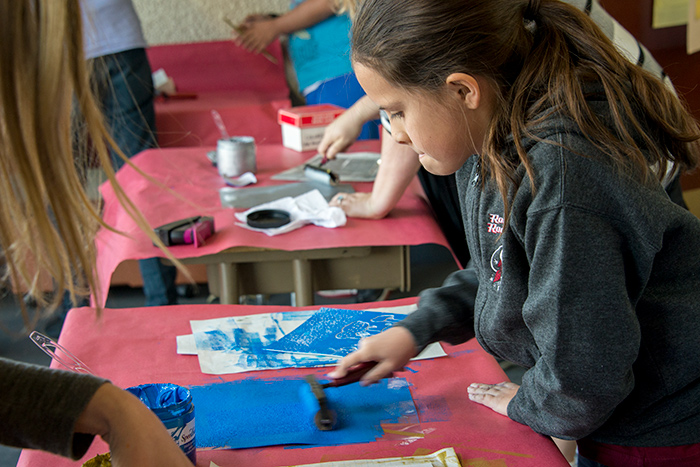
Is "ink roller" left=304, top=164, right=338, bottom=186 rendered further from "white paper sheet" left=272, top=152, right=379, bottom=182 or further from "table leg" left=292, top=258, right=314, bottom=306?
"table leg" left=292, top=258, right=314, bottom=306

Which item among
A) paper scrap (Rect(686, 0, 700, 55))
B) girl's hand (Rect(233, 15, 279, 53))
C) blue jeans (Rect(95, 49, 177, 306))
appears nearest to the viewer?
blue jeans (Rect(95, 49, 177, 306))

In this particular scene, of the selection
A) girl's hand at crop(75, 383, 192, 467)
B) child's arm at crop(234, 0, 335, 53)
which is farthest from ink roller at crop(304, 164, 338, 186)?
girl's hand at crop(75, 383, 192, 467)

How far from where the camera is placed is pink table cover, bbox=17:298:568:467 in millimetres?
735

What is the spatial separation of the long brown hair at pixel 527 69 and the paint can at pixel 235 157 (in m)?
1.08

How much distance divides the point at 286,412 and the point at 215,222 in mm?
761

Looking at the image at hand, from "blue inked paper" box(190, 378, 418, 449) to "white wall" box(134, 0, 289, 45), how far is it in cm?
306

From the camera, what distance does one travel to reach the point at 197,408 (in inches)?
32.5

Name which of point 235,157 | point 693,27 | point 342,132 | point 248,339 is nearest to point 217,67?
point 235,157

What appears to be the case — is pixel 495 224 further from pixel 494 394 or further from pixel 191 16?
pixel 191 16

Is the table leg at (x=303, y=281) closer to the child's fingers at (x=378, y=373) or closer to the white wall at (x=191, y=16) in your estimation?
the child's fingers at (x=378, y=373)

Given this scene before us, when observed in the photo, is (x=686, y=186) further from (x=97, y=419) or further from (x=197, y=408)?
(x=97, y=419)

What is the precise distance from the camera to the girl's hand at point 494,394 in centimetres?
81

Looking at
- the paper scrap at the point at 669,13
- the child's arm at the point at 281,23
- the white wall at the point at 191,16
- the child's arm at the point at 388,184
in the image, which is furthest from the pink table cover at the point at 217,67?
the child's arm at the point at 388,184

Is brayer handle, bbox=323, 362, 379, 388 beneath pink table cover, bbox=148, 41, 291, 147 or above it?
beneath
